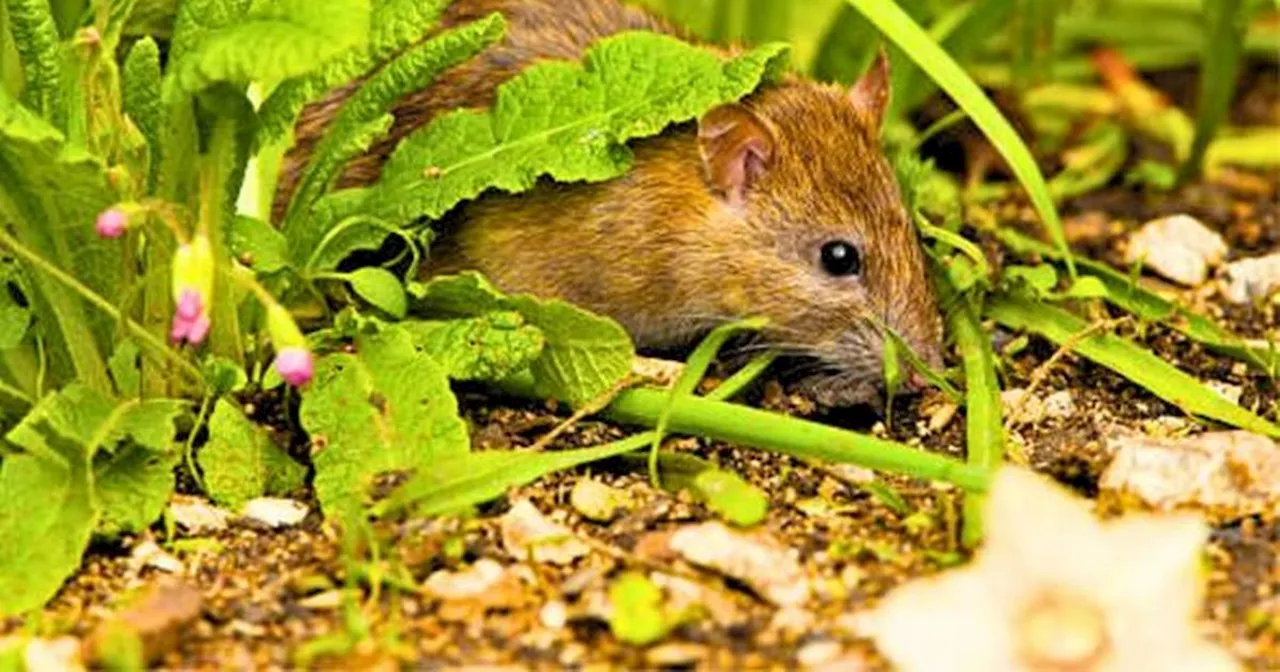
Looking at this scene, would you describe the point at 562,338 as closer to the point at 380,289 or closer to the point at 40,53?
the point at 380,289

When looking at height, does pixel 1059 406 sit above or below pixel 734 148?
below

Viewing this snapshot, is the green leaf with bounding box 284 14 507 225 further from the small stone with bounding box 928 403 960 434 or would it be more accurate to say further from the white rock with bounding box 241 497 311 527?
the small stone with bounding box 928 403 960 434

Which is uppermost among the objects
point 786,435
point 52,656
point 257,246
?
point 257,246

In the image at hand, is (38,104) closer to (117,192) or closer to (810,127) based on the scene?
(117,192)

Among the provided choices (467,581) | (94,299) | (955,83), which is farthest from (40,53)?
(955,83)

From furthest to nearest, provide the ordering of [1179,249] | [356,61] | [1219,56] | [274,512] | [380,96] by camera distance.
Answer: [1219,56]
[1179,249]
[380,96]
[356,61]
[274,512]

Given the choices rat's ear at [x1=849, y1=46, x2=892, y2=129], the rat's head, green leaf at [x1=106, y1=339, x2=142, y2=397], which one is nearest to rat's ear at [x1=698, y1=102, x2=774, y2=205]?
the rat's head

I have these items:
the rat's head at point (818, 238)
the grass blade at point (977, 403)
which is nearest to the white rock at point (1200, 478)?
the grass blade at point (977, 403)
